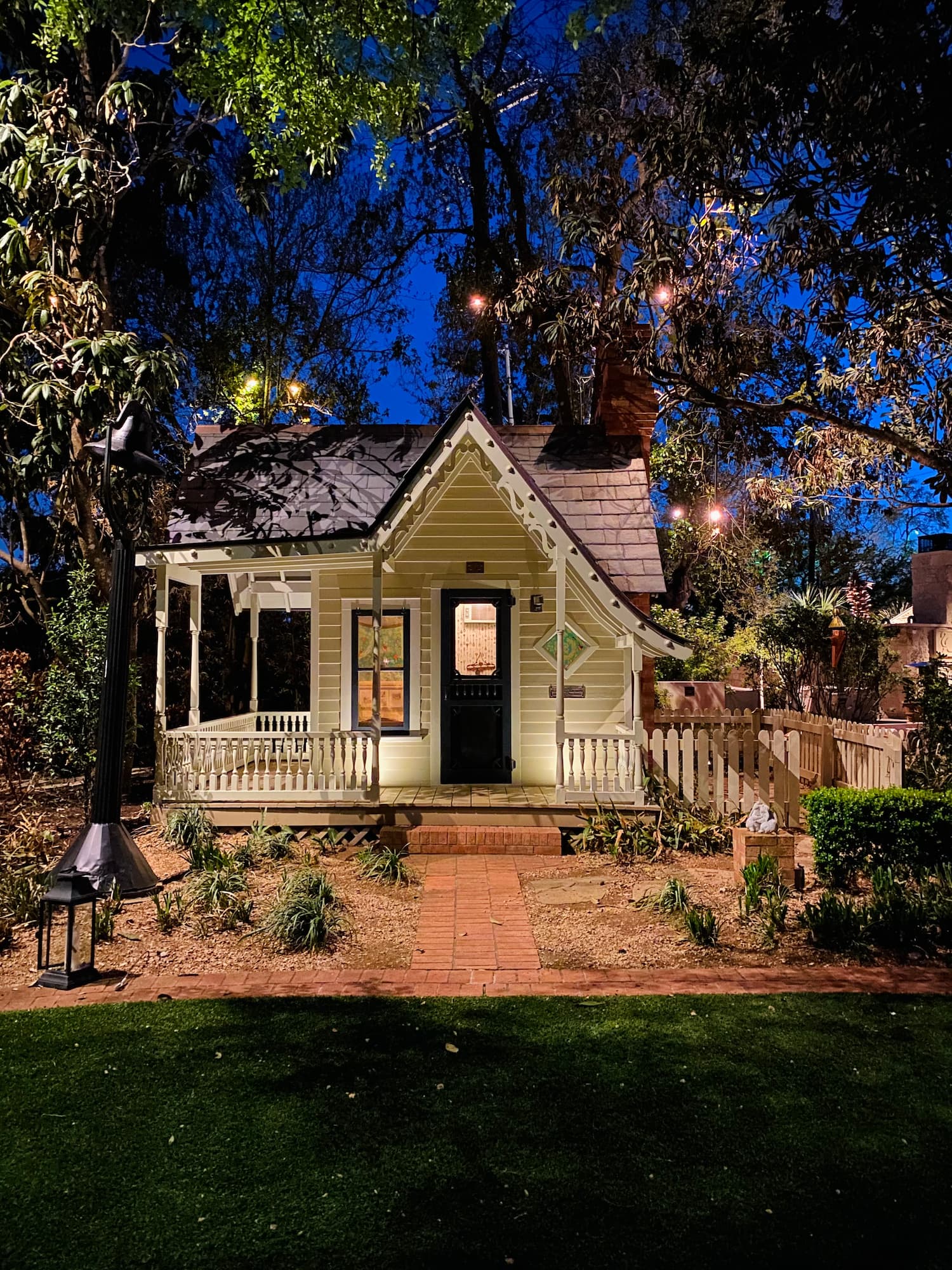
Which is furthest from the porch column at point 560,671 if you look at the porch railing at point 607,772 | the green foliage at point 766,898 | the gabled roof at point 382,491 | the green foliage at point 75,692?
the green foliage at point 75,692

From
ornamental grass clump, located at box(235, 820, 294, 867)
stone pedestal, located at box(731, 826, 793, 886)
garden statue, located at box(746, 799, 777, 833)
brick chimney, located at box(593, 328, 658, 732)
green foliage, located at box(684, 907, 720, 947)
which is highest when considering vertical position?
brick chimney, located at box(593, 328, 658, 732)

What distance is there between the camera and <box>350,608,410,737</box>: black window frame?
12.2 metres

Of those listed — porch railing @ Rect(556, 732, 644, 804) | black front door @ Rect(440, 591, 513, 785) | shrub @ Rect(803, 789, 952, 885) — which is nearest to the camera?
shrub @ Rect(803, 789, 952, 885)

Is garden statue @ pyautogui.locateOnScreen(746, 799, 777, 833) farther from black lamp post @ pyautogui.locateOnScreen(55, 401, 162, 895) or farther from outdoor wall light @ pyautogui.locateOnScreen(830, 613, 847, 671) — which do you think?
outdoor wall light @ pyautogui.locateOnScreen(830, 613, 847, 671)

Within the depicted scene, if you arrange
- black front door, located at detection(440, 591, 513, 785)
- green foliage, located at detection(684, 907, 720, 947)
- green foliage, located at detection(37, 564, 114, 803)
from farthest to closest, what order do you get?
black front door, located at detection(440, 591, 513, 785), green foliage, located at detection(37, 564, 114, 803), green foliage, located at detection(684, 907, 720, 947)

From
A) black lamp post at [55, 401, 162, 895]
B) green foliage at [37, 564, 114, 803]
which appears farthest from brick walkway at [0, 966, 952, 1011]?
green foliage at [37, 564, 114, 803]

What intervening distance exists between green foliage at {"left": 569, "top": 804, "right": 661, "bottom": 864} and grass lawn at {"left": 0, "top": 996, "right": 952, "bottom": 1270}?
160 inches

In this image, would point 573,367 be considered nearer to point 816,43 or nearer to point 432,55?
point 432,55

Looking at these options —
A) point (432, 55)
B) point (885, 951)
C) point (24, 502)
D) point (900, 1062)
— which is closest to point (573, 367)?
point (432, 55)

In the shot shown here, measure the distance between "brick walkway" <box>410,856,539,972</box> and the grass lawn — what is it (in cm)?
87

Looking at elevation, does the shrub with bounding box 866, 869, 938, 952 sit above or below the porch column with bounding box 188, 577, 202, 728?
below

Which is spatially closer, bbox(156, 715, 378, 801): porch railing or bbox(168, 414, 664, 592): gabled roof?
bbox(156, 715, 378, 801): porch railing

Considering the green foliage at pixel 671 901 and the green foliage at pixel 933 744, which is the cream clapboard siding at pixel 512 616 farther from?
the green foliage at pixel 671 901

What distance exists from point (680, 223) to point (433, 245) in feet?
36.4
